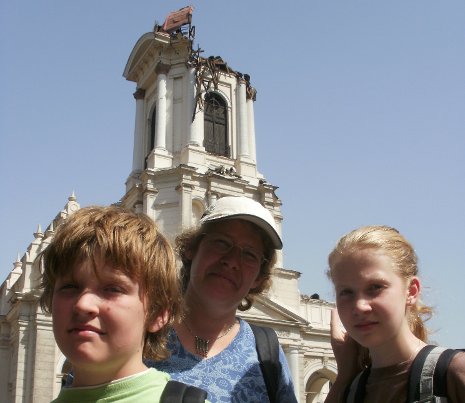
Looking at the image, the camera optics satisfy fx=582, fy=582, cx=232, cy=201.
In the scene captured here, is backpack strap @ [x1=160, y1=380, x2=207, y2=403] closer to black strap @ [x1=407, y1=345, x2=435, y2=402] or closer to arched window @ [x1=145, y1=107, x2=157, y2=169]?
black strap @ [x1=407, y1=345, x2=435, y2=402]

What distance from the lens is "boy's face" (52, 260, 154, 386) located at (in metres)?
2.20

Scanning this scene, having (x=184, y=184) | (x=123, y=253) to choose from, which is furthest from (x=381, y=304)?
(x=184, y=184)

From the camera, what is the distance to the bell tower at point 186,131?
25.8 m

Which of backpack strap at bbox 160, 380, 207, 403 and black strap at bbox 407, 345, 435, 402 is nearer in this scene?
backpack strap at bbox 160, 380, 207, 403

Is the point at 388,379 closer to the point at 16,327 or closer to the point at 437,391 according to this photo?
the point at 437,391

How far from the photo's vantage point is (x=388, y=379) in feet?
9.72

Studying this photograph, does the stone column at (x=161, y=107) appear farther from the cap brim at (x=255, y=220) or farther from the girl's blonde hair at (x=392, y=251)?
the girl's blonde hair at (x=392, y=251)

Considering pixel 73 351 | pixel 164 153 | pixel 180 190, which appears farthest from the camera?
pixel 164 153

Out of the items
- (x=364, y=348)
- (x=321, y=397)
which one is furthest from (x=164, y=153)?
(x=364, y=348)

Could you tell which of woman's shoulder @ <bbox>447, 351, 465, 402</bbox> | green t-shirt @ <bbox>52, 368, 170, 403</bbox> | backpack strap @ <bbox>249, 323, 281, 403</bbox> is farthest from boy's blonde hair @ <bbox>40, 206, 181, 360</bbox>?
woman's shoulder @ <bbox>447, 351, 465, 402</bbox>

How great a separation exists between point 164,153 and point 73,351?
25.1 metres

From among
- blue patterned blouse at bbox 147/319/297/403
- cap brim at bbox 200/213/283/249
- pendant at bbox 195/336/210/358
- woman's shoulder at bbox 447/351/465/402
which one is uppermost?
cap brim at bbox 200/213/283/249

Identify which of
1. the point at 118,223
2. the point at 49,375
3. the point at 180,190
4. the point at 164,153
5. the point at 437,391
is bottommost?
the point at 437,391

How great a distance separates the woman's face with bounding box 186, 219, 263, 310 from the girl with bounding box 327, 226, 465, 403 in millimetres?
487
